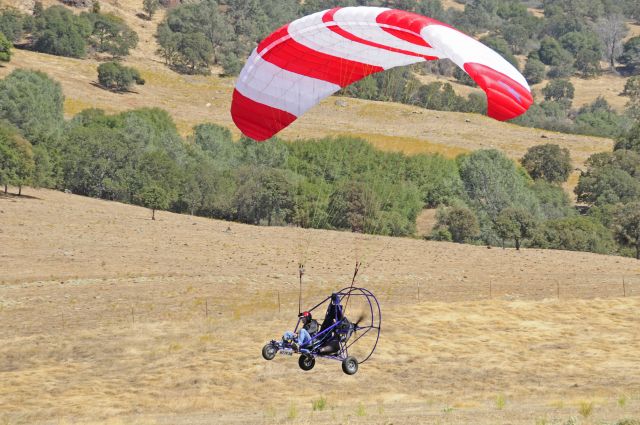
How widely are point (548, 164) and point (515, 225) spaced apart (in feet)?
144

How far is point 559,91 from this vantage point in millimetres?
197500

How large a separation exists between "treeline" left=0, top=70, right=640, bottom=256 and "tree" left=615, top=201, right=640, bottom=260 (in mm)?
130

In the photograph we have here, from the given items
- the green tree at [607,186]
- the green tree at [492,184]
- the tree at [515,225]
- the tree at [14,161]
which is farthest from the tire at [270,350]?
the green tree at [607,186]

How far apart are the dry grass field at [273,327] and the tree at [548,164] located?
46.0 metres

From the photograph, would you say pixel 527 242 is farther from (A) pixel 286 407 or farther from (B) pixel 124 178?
(A) pixel 286 407

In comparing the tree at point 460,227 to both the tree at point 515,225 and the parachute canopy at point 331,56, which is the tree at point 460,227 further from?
the parachute canopy at point 331,56

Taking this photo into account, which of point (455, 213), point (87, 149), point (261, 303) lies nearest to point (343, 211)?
point (455, 213)

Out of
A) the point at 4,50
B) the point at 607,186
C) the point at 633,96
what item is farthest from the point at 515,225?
the point at 633,96

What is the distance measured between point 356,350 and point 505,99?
69.8 feet

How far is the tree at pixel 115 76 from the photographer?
133m

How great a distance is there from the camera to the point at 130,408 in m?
37.7

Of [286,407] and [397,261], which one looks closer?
[286,407]

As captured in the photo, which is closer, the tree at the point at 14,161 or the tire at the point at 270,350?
the tire at the point at 270,350

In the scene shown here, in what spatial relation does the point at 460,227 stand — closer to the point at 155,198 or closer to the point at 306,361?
the point at 155,198
